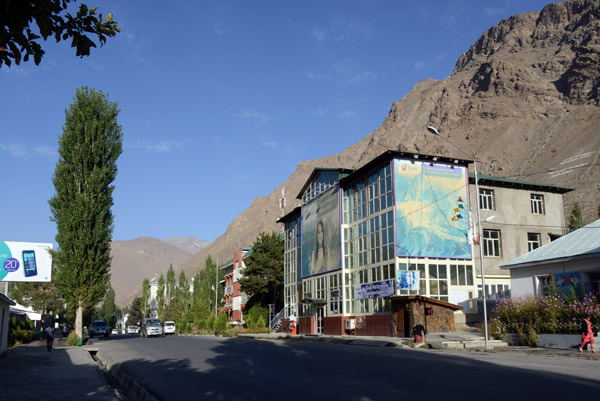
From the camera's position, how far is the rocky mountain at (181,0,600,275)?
11681 cm

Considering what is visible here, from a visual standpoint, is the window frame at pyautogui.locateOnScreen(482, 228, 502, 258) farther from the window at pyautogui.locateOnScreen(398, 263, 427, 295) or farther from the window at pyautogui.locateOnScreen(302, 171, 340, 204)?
the window at pyautogui.locateOnScreen(302, 171, 340, 204)

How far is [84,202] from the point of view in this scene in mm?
36344

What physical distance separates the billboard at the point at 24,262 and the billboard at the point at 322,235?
23243mm

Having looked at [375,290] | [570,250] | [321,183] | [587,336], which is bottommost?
[587,336]

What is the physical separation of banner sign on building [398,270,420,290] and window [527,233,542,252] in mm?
12985

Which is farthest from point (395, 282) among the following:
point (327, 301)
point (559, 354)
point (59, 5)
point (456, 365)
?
point (59, 5)

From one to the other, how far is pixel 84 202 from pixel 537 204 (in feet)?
118

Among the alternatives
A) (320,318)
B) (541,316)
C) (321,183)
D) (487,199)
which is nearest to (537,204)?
(487,199)

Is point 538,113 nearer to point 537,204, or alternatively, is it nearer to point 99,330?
point 537,204

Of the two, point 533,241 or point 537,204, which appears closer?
point 533,241

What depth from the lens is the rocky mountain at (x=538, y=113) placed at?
117 m

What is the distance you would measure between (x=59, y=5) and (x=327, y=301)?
139 ft

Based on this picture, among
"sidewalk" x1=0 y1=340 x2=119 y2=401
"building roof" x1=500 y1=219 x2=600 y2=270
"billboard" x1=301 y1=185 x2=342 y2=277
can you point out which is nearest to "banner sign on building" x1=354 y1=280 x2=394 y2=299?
"billboard" x1=301 y1=185 x2=342 y2=277

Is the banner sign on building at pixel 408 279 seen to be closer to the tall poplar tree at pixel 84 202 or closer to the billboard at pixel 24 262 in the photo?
the tall poplar tree at pixel 84 202
